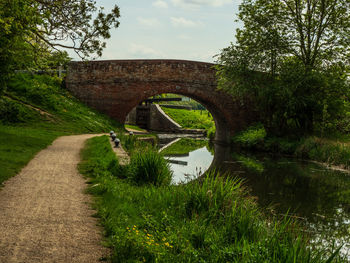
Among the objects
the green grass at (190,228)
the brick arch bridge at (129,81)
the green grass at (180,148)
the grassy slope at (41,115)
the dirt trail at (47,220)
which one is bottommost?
the green grass at (180,148)

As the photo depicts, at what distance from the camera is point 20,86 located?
2111 centimetres

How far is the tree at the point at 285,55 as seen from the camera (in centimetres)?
1859

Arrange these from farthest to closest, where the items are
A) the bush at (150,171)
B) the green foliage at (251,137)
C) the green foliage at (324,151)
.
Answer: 1. the green foliage at (251,137)
2. the green foliage at (324,151)
3. the bush at (150,171)

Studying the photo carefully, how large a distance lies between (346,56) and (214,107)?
9.12 m

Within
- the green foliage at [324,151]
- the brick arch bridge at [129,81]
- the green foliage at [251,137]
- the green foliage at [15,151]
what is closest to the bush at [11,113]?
the green foliage at [15,151]

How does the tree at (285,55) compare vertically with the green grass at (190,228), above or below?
above

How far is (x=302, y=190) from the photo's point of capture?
1004cm

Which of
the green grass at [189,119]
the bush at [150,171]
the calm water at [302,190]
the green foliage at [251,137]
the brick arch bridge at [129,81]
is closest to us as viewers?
the calm water at [302,190]

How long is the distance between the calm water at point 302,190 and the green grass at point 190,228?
61 centimetres

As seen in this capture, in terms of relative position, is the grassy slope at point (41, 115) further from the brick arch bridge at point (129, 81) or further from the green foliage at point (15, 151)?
the brick arch bridge at point (129, 81)

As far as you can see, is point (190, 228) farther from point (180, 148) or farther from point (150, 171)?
point (180, 148)

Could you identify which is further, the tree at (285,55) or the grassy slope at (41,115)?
the tree at (285,55)

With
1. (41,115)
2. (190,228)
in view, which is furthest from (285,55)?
(190,228)

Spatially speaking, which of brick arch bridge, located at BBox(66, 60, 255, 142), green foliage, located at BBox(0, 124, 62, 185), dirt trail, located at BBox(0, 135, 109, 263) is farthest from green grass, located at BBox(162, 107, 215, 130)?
dirt trail, located at BBox(0, 135, 109, 263)
